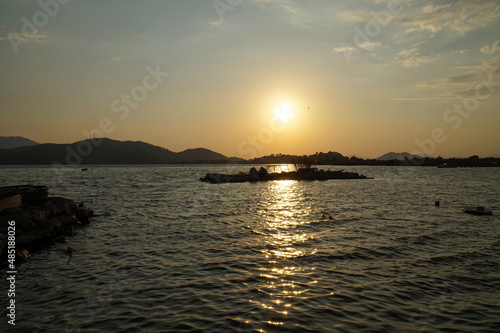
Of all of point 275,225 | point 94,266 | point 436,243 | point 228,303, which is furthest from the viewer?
point 275,225

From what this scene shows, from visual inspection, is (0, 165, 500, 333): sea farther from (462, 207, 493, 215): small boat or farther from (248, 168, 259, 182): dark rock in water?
(248, 168, 259, 182): dark rock in water

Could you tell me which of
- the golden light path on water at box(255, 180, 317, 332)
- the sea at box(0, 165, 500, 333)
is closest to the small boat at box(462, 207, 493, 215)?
the sea at box(0, 165, 500, 333)

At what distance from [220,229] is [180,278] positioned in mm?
11101

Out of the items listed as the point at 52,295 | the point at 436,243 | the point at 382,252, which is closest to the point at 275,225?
the point at 382,252

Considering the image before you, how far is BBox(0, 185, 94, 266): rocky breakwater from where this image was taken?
62.0 ft

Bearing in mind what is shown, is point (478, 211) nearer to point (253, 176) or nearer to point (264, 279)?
point (264, 279)

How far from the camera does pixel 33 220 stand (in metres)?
22.7

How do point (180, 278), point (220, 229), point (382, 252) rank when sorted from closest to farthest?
point (180, 278) → point (382, 252) → point (220, 229)

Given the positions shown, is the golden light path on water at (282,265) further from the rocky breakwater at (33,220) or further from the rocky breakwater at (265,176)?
the rocky breakwater at (265,176)

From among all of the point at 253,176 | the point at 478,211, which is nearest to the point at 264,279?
the point at 478,211

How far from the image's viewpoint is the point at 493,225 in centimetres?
2723

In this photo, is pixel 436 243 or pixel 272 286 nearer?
pixel 272 286

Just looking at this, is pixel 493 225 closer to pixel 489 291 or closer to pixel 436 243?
pixel 436 243

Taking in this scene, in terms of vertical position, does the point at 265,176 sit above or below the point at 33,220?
above
